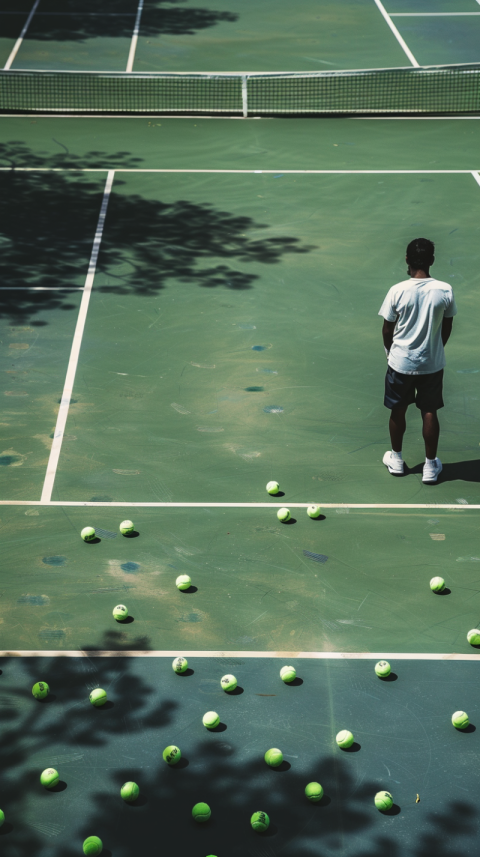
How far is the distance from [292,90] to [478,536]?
1366 cm

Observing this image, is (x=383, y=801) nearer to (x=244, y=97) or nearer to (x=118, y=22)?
(x=244, y=97)

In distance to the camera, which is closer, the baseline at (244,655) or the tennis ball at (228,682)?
the tennis ball at (228,682)

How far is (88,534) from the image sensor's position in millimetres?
7469

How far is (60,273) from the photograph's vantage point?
12258mm

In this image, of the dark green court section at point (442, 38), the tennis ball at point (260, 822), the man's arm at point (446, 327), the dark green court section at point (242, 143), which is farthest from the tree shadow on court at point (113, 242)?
the dark green court section at point (442, 38)

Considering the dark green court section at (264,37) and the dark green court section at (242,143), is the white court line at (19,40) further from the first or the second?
the dark green court section at (242,143)

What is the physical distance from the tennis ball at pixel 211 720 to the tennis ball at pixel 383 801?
3.48ft

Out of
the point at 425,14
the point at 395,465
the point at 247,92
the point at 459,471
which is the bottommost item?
the point at 459,471

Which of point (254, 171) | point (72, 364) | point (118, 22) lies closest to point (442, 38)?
point (118, 22)

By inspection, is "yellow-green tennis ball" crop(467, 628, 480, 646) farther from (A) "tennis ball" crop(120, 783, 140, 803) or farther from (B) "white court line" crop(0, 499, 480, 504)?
(A) "tennis ball" crop(120, 783, 140, 803)

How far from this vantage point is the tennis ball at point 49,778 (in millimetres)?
5344

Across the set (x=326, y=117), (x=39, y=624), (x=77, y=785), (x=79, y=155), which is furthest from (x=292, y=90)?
(x=77, y=785)

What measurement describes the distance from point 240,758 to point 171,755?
0.41m

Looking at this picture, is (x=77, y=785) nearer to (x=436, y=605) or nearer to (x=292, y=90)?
(x=436, y=605)
